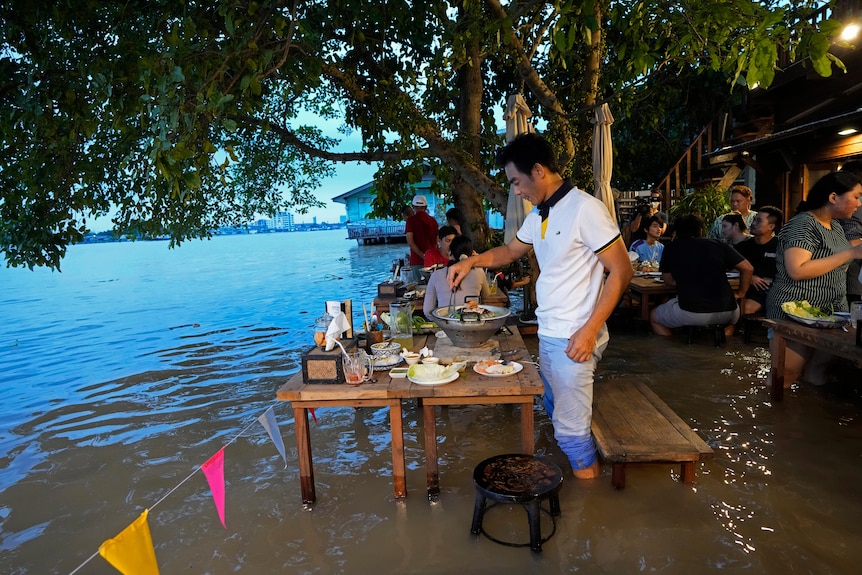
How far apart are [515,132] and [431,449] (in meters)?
5.07

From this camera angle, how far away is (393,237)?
42125 millimetres

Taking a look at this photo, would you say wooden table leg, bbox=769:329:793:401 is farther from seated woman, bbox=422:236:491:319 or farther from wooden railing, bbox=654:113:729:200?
wooden railing, bbox=654:113:729:200

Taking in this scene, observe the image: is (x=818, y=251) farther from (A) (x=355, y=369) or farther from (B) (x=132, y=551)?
(B) (x=132, y=551)

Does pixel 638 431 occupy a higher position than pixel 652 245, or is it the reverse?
pixel 652 245

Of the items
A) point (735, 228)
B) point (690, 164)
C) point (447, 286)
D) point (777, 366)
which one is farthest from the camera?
point (690, 164)

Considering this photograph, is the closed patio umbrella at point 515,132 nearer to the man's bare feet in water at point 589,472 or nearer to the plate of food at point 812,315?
the plate of food at point 812,315

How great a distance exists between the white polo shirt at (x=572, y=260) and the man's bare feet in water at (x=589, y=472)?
3.57 ft

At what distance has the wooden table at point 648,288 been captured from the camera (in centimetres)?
746

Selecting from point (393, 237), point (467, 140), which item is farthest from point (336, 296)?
point (393, 237)

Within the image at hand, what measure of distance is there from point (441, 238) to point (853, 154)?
7022mm

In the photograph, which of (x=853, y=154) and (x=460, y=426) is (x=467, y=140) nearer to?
(x=460, y=426)

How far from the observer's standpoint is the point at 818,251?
14.8 feet

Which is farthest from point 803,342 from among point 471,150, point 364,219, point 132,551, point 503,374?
point 364,219

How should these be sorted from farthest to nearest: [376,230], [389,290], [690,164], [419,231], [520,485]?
[376,230], [690,164], [419,231], [389,290], [520,485]
